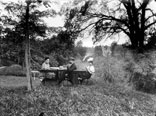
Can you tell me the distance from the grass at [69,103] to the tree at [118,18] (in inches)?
179

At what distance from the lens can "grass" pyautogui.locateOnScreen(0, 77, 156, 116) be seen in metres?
5.45

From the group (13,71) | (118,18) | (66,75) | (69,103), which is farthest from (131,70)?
(13,71)

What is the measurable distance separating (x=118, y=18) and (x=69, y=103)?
751cm

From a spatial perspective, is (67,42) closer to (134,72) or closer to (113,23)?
(113,23)

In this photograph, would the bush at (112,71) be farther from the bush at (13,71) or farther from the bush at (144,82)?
the bush at (13,71)

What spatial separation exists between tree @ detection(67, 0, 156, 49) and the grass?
4.56 meters

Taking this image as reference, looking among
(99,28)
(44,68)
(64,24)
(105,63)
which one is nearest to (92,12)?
(99,28)

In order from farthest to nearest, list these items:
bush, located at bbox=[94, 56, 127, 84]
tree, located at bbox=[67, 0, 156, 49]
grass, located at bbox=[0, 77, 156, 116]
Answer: tree, located at bbox=[67, 0, 156, 49]
bush, located at bbox=[94, 56, 127, 84]
grass, located at bbox=[0, 77, 156, 116]

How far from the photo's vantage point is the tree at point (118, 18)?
10867 mm

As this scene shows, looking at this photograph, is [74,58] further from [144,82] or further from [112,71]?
[144,82]

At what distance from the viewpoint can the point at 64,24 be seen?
10398 mm

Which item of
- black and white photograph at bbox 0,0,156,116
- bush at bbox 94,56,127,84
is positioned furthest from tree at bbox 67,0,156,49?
bush at bbox 94,56,127,84

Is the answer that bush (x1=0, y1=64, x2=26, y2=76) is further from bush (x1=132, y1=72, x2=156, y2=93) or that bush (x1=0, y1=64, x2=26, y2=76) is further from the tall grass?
bush (x1=132, y1=72, x2=156, y2=93)

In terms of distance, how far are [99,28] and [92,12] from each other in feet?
3.58
